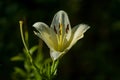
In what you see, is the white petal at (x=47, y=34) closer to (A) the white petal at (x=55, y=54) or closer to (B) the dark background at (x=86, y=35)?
(A) the white petal at (x=55, y=54)

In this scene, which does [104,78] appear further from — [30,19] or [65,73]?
[30,19]

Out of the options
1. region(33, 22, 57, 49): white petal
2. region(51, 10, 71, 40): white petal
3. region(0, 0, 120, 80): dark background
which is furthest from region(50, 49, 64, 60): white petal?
region(0, 0, 120, 80): dark background

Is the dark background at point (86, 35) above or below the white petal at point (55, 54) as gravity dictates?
below

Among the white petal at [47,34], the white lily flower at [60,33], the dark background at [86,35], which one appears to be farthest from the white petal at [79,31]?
the dark background at [86,35]

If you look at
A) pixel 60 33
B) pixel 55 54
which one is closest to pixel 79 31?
pixel 60 33

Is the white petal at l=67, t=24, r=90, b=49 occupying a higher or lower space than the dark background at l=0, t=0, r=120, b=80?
higher

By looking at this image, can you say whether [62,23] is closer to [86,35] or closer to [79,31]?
[79,31]

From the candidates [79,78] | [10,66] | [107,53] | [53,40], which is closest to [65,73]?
[79,78]

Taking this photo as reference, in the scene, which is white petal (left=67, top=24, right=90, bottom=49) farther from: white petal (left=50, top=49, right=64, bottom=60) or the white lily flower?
white petal (left=50, top=49, right=64, bottom=60)
